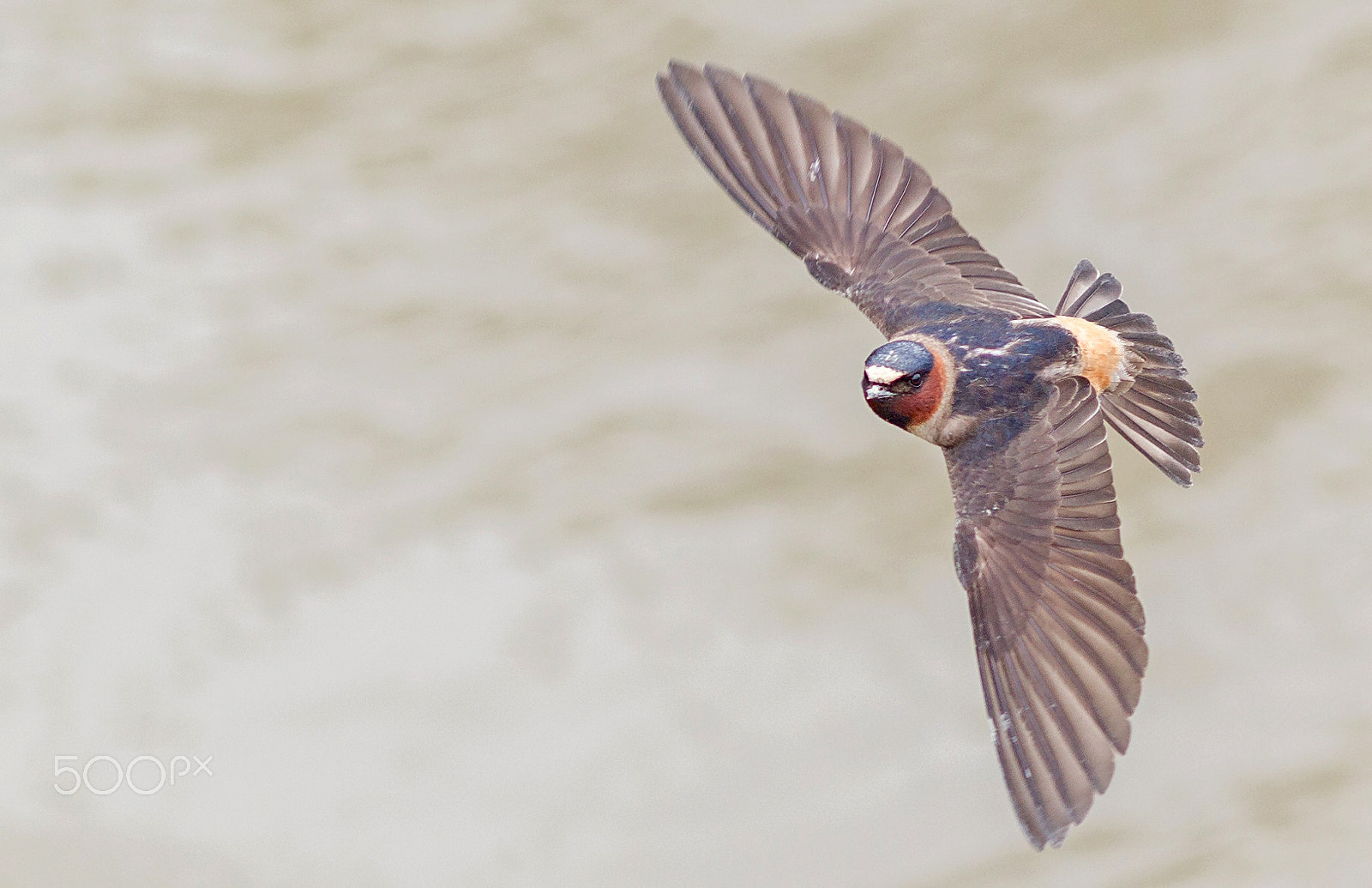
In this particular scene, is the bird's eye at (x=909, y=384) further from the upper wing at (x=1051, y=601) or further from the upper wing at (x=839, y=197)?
the upper wing at (x=839, y=197)

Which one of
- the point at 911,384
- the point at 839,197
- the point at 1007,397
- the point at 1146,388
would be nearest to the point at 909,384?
the point at 911,384

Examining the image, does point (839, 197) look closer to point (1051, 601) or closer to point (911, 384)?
point (911, 384)

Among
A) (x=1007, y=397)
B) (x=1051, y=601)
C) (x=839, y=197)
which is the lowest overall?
(x=1051, y=601)

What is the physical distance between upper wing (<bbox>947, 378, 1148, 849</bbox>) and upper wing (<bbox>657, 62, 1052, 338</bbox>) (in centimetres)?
44

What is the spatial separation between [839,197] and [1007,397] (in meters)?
0.71

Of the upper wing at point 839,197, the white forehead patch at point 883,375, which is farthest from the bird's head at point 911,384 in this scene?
the upper wing at point 839,197

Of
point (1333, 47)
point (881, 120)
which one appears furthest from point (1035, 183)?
point (1333, 47)

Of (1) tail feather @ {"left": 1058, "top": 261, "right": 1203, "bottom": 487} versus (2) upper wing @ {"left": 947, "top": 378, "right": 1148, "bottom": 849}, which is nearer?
(2) upper wing @ {"left": 947, "top": 378, "right": 1148, "bottom": 849}

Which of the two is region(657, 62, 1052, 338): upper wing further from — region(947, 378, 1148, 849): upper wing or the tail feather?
region(947, 378, 1148, 849): upper wing

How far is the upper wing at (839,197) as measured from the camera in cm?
385

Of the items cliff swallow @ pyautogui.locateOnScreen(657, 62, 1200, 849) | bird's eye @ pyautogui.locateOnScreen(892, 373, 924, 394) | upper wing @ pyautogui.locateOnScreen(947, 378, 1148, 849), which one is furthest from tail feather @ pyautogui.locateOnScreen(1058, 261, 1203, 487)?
bird's eye @ pyautogui.locateOnScreen(892, 373, 924, 394)

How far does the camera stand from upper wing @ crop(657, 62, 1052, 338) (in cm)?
385

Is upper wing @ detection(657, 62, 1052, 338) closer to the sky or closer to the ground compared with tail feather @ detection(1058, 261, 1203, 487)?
closer to the sky

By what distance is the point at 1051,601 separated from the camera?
3.44m
